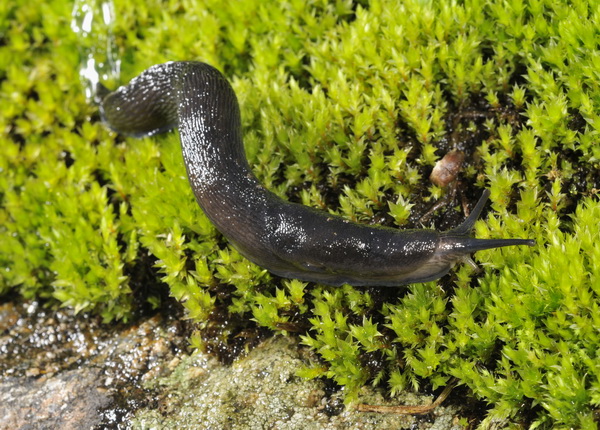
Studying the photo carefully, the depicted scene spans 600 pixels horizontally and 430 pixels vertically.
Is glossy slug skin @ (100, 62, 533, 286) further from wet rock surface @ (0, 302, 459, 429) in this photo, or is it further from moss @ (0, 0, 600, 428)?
wet rock surface @ (0, 302, 459, 429)

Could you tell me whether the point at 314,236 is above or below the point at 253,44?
below

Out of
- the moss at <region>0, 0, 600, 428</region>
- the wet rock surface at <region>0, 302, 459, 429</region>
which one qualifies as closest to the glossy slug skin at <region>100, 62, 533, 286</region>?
the moss at <region>0, 0, 600, 428</region>

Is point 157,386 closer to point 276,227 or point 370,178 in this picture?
point 276,227

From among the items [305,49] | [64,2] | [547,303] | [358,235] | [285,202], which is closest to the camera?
[547,303]

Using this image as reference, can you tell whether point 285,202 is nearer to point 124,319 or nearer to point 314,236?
point 314,236

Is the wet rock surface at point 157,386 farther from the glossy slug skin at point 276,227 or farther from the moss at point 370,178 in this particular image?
the glossy slug skin at point 276,227

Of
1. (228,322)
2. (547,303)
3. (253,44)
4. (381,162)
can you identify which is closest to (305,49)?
(253,44)

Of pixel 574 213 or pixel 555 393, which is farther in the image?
pixel 574 213
